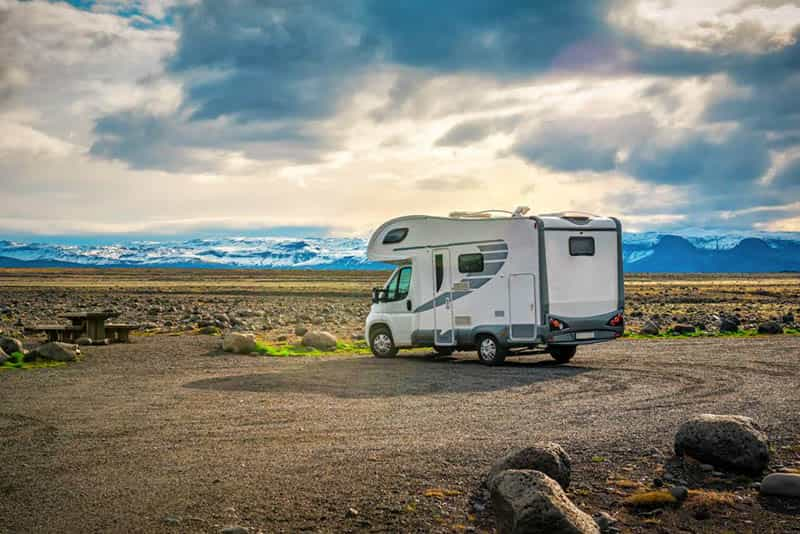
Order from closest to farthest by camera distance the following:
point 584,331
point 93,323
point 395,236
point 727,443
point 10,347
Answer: point 727,443 < point 584,331 < point 10,347 < point 395,236 < point 93,323

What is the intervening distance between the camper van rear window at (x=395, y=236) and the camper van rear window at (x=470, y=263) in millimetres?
1902

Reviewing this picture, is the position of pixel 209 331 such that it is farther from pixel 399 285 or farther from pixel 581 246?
pixel 581 246

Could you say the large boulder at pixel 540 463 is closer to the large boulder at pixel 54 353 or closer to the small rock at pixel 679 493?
the small rock at pixel 679 493

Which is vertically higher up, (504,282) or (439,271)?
(439,271)

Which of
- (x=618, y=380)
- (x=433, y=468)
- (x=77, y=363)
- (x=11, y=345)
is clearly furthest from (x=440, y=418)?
(x=11, y=345)

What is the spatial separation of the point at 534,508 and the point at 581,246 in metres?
12.5

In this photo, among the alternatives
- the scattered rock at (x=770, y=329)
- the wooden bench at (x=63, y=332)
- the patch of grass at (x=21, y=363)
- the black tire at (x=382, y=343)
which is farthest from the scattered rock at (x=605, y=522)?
the scattered rock at (x=770, y=329)

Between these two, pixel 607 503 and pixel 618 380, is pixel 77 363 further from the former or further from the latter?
pixel 607 503

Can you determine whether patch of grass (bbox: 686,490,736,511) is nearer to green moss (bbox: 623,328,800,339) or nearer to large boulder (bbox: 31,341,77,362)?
large boulder (bbox: 31,341,77,362)

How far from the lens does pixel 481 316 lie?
1856cm

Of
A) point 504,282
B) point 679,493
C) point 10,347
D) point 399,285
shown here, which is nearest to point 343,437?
point 679,493

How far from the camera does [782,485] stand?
7691 mm

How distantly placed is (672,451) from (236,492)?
199 inches

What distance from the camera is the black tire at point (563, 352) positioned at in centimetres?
1905
